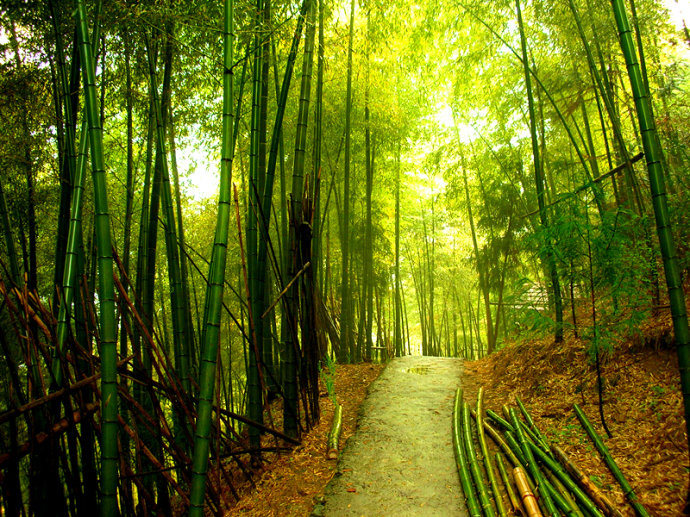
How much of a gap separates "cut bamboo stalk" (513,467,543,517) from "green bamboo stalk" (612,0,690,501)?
1.83ft

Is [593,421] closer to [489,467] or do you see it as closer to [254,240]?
[489,467]

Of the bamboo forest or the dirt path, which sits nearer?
the bamboo forest

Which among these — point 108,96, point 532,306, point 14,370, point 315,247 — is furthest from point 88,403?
point 532,306

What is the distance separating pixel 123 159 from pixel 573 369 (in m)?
5.83

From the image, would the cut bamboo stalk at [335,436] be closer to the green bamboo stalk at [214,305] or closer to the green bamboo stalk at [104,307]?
the green bamboo stalk at [214,305]

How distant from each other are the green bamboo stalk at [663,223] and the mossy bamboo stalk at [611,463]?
197mm

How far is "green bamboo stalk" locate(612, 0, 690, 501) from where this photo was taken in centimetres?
149

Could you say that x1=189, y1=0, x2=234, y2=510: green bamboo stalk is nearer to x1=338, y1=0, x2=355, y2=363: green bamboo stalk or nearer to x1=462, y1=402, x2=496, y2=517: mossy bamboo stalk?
x1=462, y1=402, x2=496, y2=517: mossy bamboo stalk

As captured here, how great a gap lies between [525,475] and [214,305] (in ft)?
5.66

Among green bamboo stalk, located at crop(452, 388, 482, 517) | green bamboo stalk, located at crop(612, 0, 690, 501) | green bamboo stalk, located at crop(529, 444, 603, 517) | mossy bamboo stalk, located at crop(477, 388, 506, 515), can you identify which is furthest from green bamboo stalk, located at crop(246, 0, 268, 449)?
green bamboo stalk, located at crop(612, 0, 690, 501)

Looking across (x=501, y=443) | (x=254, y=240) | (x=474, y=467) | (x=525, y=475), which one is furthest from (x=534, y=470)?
(x=254, y=240)

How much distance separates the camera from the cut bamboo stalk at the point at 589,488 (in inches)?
65.1

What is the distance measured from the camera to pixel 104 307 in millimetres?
1310

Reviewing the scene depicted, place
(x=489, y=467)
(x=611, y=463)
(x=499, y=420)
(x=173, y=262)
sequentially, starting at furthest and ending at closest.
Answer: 1. (x=499, y=420)
2. (x=173, y=262)
3. (x=489, y=467)
4. (x=611, y=463)
